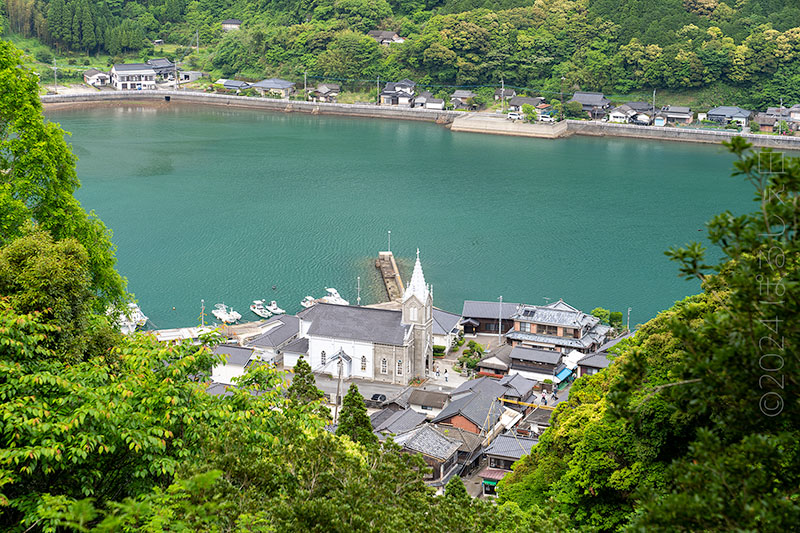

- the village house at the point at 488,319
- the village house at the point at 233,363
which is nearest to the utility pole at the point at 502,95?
the village house at the point at 488,319

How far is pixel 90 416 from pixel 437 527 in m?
3.04

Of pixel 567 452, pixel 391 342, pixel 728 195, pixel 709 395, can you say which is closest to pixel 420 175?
pixel 728 195

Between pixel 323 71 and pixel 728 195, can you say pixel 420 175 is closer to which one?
pixel 728 195

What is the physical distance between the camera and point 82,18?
233 feet

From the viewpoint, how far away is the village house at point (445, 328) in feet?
83.0

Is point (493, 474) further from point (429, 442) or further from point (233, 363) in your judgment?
point (233, 363)

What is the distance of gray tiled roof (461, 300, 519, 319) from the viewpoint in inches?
1069

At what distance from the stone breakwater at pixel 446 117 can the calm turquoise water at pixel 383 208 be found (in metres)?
1.53

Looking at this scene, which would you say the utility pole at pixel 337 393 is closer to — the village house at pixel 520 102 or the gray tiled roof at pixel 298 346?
the gray tiled roof at pixel 298 346

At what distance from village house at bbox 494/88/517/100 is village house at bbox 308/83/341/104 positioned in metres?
12.0

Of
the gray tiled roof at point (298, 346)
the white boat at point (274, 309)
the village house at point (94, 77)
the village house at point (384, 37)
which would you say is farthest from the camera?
the village house at point (384, 37)

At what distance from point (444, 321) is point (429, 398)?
199 inches

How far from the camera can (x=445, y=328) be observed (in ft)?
83.6

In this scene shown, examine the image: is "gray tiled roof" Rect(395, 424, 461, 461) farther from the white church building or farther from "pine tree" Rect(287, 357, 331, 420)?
the white church building
